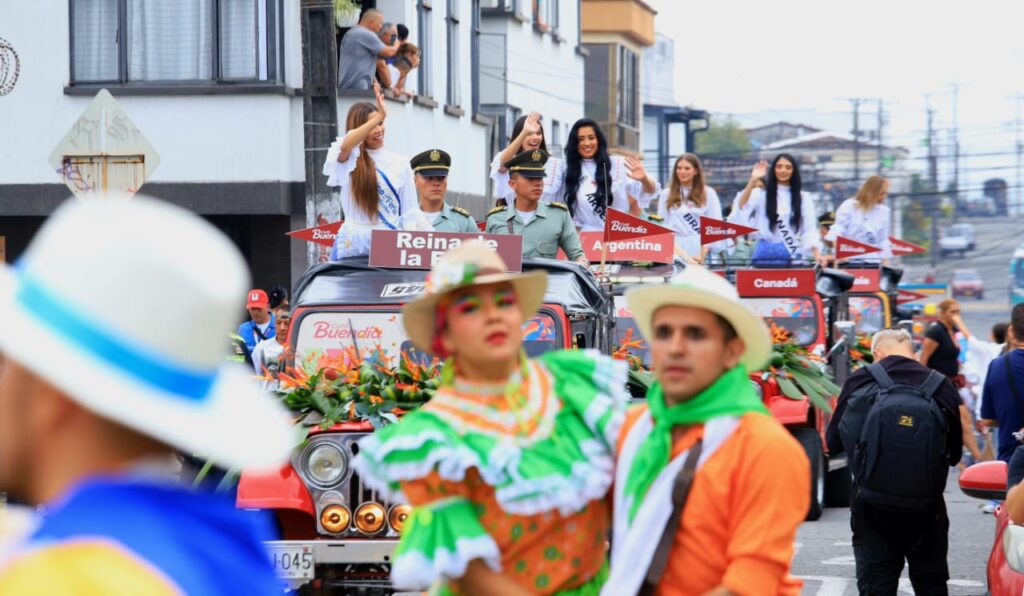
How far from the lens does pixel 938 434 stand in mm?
8898

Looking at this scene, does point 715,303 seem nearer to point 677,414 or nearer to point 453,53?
point 677,414

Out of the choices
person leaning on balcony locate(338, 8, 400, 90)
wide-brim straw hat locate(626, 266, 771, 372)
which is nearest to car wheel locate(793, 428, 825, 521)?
person leaning on balcony locate(338, 8, 400, 90)

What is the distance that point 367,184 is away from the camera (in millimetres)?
10352

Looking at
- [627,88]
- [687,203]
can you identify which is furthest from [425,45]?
[627,88]

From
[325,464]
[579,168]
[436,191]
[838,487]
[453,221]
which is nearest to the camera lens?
[325,464]

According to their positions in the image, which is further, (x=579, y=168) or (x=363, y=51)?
(x=363, y=51)

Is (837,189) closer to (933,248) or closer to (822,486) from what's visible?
(933,248)

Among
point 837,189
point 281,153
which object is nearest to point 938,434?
point 281,153

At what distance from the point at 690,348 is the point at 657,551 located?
467mm

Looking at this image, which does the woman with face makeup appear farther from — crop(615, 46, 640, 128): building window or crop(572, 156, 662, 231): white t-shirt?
crop(615, 46, 640, 128): building window

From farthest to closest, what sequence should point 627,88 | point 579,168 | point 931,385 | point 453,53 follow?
point 627,88, point 453,53, point 579,168, point 931,385

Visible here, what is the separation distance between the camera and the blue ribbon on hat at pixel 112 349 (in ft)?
6.84

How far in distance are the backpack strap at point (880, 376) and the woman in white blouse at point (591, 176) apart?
12.6 feet

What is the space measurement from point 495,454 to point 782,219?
13.6 meters
